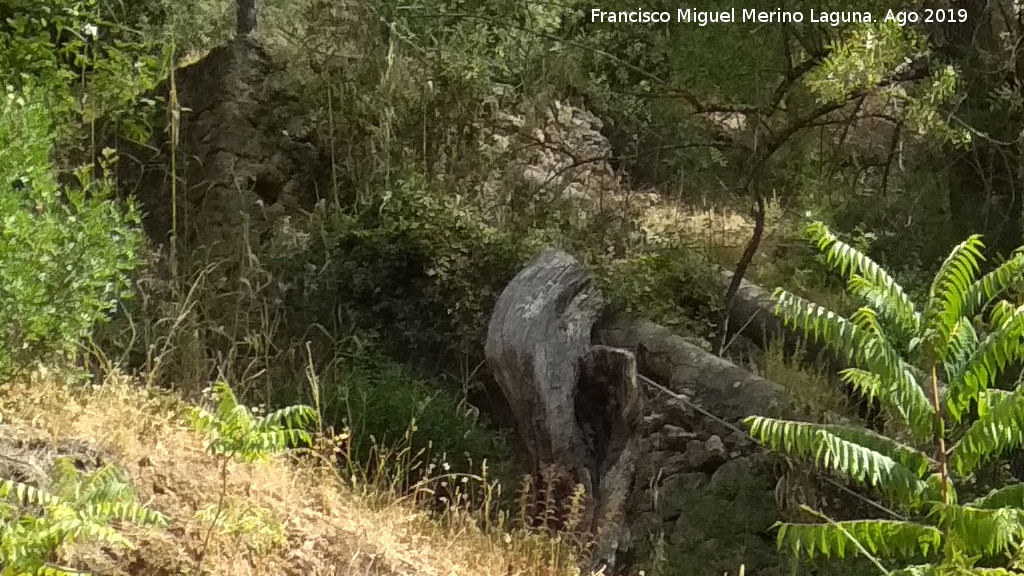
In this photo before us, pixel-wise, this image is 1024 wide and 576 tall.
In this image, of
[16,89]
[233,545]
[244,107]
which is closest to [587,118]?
[244,107]

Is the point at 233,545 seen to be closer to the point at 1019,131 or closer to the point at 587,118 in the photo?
the point at 1019,131

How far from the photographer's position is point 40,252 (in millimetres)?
4465

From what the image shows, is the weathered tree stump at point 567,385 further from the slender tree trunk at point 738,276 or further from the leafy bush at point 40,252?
the leafy bush at point 40,252

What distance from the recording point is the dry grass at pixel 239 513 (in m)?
3.71

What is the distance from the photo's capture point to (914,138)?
7.36m

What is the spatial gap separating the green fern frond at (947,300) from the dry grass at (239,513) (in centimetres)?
198

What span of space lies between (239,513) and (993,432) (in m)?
2.53

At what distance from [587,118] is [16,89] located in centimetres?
550

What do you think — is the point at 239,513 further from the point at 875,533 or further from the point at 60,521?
the point at 875,533

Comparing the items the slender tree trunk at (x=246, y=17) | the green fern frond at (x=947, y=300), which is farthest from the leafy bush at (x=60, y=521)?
the slender tree trunk at (x=246, y=17)

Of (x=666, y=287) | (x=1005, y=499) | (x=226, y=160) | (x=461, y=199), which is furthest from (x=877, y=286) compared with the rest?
(x=226, y=160)

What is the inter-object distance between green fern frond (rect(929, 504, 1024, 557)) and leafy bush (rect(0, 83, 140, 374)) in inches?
138

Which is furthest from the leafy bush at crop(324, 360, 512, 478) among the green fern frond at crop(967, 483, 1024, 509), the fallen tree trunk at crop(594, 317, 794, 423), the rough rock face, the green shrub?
the green fern frond at crop(967, 483, 1024, 509)

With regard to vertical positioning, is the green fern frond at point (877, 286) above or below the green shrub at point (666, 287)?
above
